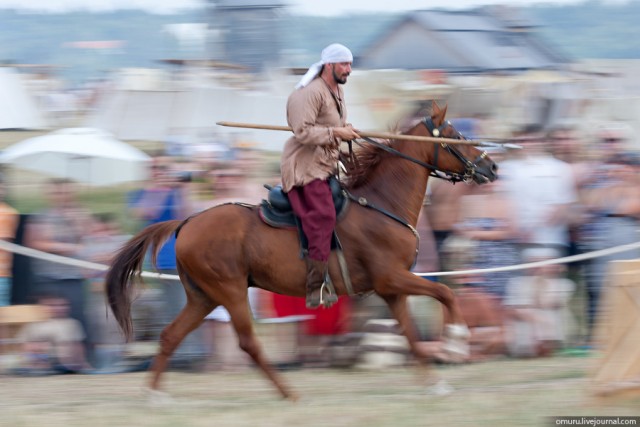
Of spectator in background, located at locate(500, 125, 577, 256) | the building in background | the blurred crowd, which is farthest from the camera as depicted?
the building in background

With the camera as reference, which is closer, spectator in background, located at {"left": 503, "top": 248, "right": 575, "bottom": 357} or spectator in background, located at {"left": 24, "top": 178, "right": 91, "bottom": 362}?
spectator in background, located at {"left": 24, "top": 178, "right": 91, "bottom": 362}

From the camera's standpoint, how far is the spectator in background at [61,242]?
948 cm

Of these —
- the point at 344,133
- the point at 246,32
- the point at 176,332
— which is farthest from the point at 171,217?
the point at 246,32

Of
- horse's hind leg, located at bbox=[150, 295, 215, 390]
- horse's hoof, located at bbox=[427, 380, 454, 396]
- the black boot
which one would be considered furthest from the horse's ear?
horse's hind leg, located at bbox=[150, 295, 215, 390]

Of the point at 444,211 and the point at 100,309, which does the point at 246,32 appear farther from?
the point at 100,309

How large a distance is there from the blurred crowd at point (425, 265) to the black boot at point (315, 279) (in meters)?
1.53

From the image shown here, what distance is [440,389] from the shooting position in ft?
26.1

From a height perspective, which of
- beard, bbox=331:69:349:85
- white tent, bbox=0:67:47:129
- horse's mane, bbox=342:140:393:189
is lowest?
white tent, bbox=0:67:47:129

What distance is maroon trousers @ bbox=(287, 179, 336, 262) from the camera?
788cm

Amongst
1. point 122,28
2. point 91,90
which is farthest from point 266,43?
point 122,28

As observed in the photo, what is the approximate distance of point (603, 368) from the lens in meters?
7.38

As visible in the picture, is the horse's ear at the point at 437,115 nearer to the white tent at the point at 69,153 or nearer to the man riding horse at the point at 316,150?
the man riding horse at the point at 316,150

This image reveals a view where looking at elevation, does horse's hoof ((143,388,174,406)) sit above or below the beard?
below

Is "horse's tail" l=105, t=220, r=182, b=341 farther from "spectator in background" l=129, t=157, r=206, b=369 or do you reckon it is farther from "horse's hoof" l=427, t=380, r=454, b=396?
"horse's hoof" l=427, t=380, r=454, b=396
